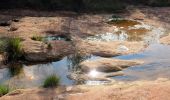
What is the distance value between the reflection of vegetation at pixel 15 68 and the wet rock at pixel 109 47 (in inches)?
82.8

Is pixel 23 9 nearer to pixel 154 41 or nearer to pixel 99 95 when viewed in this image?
pixel 154 41

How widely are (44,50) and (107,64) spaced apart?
6.99ft

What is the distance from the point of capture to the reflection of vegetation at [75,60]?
10036 mm

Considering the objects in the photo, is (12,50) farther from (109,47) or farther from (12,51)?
(109,47)

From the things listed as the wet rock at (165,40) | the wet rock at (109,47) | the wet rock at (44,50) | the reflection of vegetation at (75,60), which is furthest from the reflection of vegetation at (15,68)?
the wet rock at (165,40)

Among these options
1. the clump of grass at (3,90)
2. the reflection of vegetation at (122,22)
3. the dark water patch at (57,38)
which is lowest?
the clump of grass at (3,90)

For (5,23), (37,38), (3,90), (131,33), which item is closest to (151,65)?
(131,33)

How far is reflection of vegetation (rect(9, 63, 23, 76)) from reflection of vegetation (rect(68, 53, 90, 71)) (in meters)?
1.40

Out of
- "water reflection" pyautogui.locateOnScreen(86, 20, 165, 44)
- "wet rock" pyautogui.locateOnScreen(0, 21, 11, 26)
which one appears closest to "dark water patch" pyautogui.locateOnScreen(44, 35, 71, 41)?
"water reflection" pyautogui.locateOnScreen(86, 20, 165, 44)

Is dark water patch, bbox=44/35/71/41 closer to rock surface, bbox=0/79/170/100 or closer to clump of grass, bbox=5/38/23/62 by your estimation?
clump of grass, bbox=5/38/23/62

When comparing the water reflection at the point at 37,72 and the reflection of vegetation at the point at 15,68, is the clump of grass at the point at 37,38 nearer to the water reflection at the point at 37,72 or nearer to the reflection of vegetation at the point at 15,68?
the water reflection at the point at 37,72

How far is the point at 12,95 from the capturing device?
309 inches

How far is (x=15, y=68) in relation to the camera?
10.1 meters

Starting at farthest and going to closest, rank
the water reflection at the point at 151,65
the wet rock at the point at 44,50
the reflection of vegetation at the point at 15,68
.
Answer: the wet rock at the point at 44,50 → the reflection of vegetation at the point at 15,68 → the water reflection at the point at 151,65
